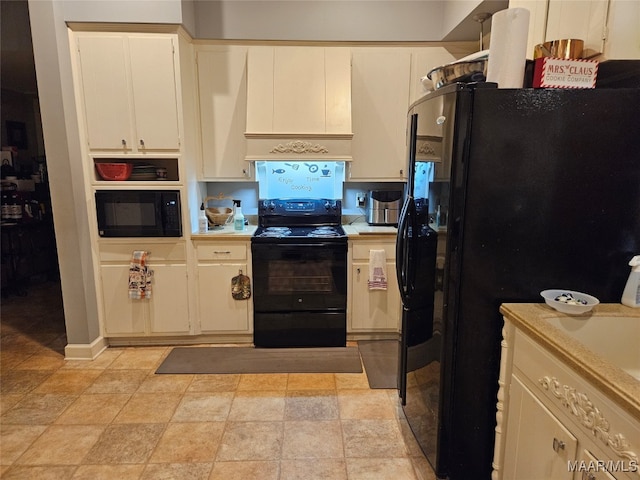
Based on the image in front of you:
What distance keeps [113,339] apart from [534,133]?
3.22 metres

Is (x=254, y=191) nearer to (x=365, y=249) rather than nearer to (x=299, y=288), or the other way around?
(x=299, y=288)

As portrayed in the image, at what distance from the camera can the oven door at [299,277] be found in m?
3.02

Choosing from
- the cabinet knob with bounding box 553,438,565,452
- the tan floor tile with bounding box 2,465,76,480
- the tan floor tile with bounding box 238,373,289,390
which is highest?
the cabinet knob with bounding box 553,438,565,452

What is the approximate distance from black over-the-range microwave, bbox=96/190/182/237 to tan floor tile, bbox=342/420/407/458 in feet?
6.13

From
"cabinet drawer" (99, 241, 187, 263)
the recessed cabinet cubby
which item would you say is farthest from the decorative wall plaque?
"cabinet drawer" (99, 241, 187, 263)

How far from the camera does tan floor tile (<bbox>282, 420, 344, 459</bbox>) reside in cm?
199

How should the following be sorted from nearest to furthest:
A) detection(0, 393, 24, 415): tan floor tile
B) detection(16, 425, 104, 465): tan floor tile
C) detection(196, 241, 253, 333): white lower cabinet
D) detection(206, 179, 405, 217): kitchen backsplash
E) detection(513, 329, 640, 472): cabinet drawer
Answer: detection(513, 329, 640, 472): cabinet drawer < detection(16, 425, 104, 465): tan floor tile < detection(0, 393, 24, 415): tan floor tile < detection(196, 241, 253, 333): white lower cabinet < detection(206, 179, 405, 217): kitchen backsplash

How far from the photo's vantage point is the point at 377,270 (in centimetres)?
311

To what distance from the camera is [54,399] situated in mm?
2463

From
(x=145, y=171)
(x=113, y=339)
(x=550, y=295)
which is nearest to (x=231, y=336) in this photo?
(x=113, y=339)

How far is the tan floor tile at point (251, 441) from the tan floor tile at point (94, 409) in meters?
0.74

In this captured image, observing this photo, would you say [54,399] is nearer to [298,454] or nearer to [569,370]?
[298,454]

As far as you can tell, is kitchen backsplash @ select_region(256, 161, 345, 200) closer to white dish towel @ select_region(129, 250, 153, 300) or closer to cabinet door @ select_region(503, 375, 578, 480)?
white dish towel @ select_region(129, 250, 153, 300)

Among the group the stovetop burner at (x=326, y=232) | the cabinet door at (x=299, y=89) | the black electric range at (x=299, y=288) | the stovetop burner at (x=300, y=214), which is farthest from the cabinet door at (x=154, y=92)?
the stovetop burner at (x=326, y=232)
